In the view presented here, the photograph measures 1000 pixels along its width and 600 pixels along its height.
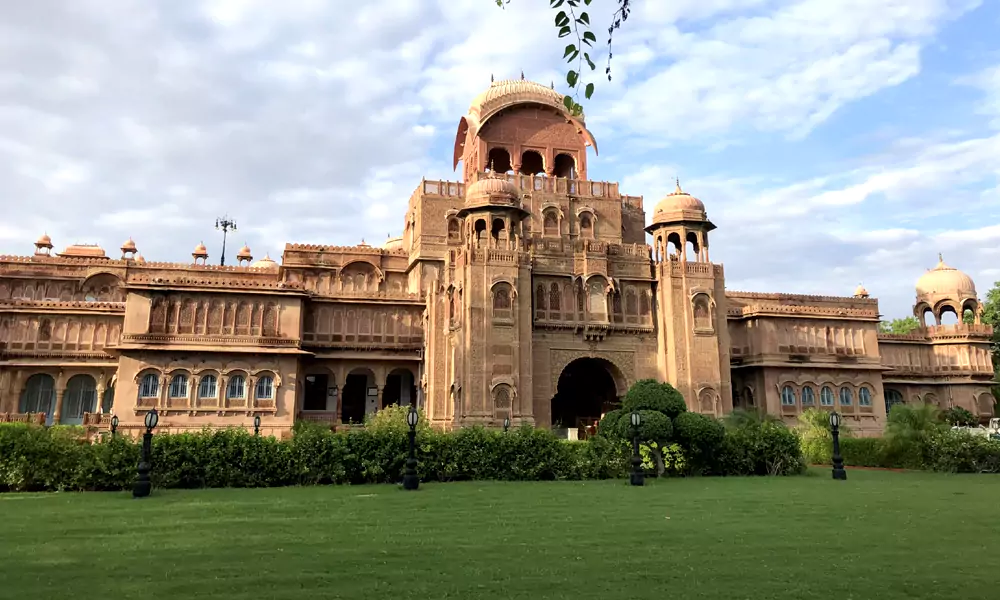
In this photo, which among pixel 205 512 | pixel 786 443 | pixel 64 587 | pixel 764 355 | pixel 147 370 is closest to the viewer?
pixel 64 587

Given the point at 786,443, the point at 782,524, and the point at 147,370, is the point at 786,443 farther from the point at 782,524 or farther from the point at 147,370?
the point at 147,370

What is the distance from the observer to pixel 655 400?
1934cm

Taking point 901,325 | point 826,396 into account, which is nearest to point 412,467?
point 826,396

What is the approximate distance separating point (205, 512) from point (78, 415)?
2698 centimetres

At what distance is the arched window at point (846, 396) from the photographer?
36438 mm

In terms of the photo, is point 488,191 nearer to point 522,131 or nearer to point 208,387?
point 522,131

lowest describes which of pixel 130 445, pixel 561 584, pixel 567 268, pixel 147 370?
pixel 561 584

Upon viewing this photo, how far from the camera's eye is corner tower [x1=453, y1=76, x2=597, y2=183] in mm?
38594

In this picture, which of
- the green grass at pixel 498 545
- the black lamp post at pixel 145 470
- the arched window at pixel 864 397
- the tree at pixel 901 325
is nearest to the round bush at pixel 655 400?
the green grass at pixel 498 545

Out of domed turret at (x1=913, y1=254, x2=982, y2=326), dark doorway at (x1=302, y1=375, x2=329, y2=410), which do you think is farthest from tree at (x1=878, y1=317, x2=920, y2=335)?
dark doorway at (x1=302, y1=375, x2=329, y2=410)

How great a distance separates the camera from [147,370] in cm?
2909

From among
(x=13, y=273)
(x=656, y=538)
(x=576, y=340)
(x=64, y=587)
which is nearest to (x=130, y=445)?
(x=64, y=587)

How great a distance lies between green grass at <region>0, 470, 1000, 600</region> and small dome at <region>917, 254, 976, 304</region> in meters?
33.4

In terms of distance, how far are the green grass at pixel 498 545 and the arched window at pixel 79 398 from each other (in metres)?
22.3
